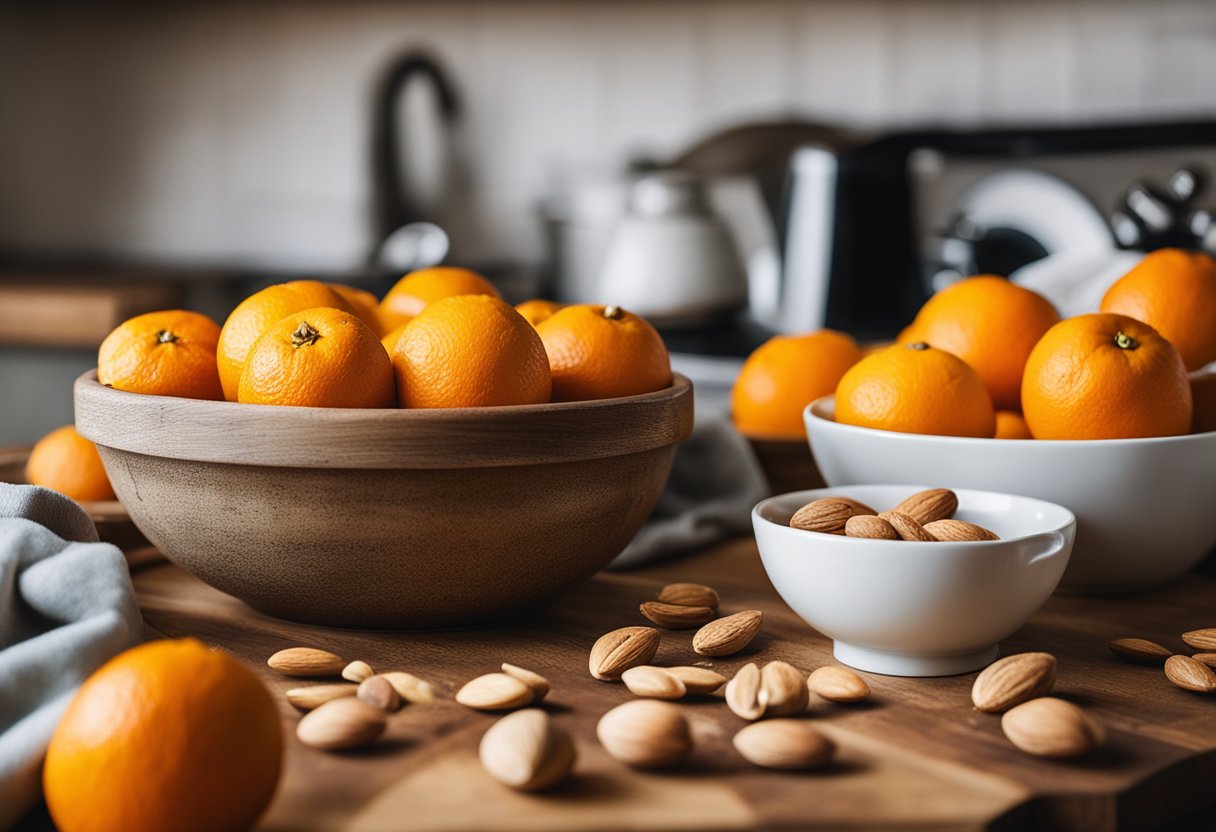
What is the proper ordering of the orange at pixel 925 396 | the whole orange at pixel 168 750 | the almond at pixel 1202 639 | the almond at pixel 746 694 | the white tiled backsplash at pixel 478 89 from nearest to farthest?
the whole orange at pixel 168 750 < the almond at pixel 746 694 < the almond at pixel 1202 639 < the orange at pixel 925 396 < the white tiled backsplash at pixel 478 89

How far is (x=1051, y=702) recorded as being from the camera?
596 mm

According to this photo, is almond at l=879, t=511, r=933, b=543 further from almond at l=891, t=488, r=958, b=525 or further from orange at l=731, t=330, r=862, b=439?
orange at l=731, t=330, r=862, b=439

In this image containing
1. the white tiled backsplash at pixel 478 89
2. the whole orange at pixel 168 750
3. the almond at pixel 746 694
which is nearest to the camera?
the whole orange at pixel 168 750

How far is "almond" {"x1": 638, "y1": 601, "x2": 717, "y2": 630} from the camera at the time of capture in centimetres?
77

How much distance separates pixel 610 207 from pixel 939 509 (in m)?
1.57

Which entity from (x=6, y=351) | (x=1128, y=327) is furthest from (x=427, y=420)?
(x=6, y=351)

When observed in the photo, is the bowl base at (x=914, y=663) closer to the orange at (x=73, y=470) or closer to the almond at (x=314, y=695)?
the almond at (x=314, y=695)

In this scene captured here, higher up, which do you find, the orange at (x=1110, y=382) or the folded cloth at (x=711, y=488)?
the orange at (x=1110, y=382)

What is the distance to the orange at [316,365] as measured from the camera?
69cm

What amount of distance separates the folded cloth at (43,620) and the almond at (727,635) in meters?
0.30

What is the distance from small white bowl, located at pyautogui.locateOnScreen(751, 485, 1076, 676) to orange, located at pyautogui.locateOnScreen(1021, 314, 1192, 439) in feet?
0.34

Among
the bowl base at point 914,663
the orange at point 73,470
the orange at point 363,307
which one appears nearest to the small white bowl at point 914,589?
the bowl base at point 914,663

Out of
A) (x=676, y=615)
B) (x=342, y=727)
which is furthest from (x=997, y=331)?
(x=342, y=727)

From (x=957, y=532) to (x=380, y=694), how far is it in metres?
0.31
